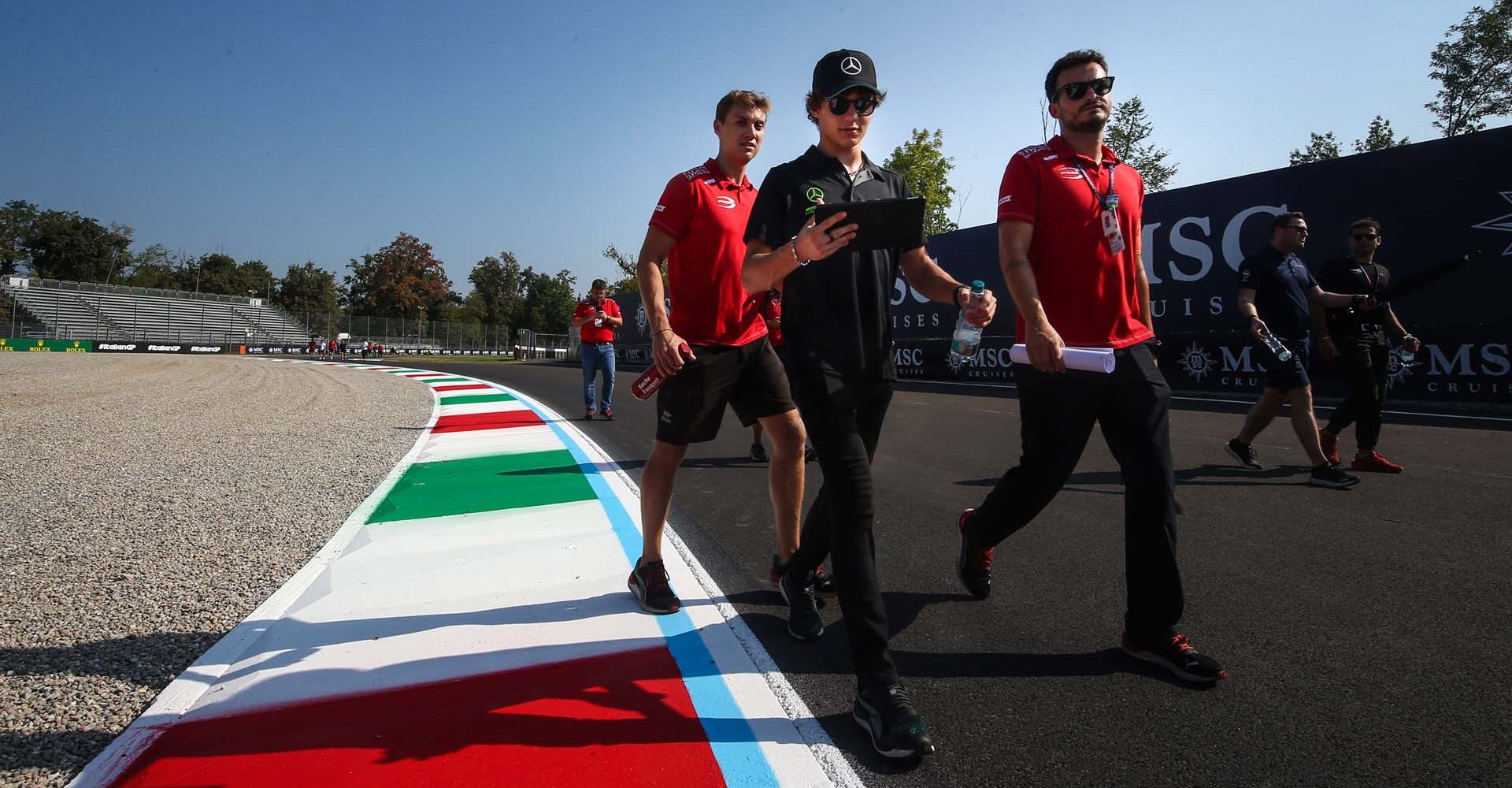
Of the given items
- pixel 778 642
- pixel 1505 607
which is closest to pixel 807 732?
pixel 778 642

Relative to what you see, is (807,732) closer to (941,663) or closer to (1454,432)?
(941,663)

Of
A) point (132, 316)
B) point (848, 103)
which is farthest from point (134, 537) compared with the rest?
point (132, 316)

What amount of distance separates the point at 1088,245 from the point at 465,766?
227 centimetres

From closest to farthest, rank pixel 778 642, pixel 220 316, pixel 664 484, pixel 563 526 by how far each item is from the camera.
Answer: pixel 778 642, pixel 664 484, pixel 563 526, pixel 220 316

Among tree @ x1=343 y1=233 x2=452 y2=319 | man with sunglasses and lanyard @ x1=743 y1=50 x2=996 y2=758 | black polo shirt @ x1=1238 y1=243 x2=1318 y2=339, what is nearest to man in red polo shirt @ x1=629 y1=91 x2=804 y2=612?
man with sunglasses and lanyard @ x1=743 y1=50 x2=996 y2=758

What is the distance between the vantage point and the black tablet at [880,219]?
1.71 meters

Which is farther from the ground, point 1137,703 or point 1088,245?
point 1088,245

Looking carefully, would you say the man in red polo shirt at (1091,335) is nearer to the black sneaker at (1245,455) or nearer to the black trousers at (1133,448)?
the black trousers at (1133,448)

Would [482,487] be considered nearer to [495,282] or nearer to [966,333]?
[966,333]

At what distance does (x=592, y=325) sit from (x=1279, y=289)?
676cm

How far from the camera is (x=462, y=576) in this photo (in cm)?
302

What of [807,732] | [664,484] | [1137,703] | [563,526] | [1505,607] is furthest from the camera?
[563,526]

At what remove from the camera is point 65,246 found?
6800 cm

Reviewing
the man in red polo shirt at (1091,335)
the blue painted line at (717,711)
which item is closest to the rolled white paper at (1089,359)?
the man in red polo shirt at (1091,335)
